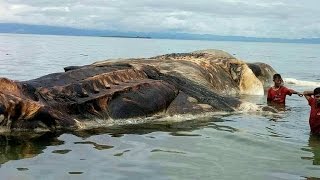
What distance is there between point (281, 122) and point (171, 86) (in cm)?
277

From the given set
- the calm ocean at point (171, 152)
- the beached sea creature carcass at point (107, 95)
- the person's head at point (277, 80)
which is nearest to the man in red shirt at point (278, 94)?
the person's head at point (277, 80)

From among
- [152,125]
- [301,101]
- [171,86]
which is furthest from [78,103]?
[301,101]

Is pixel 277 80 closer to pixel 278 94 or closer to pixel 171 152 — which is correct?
pixel 278 94

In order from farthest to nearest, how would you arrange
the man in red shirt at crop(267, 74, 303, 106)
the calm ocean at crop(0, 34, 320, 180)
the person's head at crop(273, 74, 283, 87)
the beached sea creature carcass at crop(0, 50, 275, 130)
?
the man in red shirt at crop(267, 74, 303, 106) < the person's head at crop(273, 74, 283, 87) < the beached sea creature carcass at crop(0, 50, 275, 130) < the calm ocean at crop(0, 34, 320, 180)

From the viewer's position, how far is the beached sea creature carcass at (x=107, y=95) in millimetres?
8742

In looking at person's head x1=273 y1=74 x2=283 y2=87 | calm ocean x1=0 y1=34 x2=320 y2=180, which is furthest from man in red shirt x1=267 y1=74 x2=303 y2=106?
calm ocean x1=0 y1=34 x2=320 y2=180

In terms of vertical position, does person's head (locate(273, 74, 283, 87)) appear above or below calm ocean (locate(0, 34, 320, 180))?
above

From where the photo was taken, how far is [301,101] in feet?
53.2

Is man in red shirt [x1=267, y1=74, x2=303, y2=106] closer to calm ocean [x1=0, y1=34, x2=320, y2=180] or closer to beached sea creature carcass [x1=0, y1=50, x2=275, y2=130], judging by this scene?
beached sea creature carcass [x1=0, y1=50, x2=275, y2=130]

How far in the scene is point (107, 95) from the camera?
9.89m

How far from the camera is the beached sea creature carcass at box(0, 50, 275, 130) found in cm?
874

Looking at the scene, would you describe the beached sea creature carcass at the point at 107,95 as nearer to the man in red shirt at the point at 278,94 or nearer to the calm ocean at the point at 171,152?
the calm ocean at the point at 171,152

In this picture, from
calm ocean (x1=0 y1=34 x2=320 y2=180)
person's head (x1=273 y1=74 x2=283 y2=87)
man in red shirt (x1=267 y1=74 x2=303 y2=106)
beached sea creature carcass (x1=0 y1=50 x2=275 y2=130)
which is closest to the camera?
calm ocean (x1=0 y1=34 x2=320 y2=180)

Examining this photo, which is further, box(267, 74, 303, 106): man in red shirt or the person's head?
box(267, 74, 303, 106): man in red shirt
